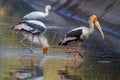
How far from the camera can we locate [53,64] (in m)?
18.1

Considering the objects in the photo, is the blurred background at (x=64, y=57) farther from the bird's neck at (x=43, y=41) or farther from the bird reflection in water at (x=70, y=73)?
the bird's neck at (x=43, y=41)

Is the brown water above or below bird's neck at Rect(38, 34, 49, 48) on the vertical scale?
below

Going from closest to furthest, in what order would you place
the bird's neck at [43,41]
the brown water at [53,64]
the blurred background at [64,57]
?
the brown water at [53,64]
the blurred background at [64,57]
the bird's neck at [43,41]

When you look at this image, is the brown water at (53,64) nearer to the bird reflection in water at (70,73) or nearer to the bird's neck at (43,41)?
the bird reflection in water at (70,73)

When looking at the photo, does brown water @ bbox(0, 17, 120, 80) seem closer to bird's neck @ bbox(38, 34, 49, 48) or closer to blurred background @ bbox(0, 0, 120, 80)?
blurred background @ bbox(0, 0, 120, 80)

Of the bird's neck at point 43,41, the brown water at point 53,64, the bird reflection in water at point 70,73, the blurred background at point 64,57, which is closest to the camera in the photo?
the bird reflection in water at point 70,73

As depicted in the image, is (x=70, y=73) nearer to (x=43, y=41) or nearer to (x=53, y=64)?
(x=53, y=64)

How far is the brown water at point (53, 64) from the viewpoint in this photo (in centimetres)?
1588

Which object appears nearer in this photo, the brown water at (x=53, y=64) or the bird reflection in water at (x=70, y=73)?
the bird reflection in water at (x=70, y=73)

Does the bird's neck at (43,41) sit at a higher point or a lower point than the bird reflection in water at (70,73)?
higher

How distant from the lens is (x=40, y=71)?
1658 centimetres

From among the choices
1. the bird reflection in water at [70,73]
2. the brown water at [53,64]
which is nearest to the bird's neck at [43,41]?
the brown water at [53,64]

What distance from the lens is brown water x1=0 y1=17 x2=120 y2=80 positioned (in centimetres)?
1588

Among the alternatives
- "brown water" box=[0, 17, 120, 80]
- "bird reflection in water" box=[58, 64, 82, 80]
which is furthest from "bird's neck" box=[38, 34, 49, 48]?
"bird reflection in water" box=[58, 64, 82, 80]
